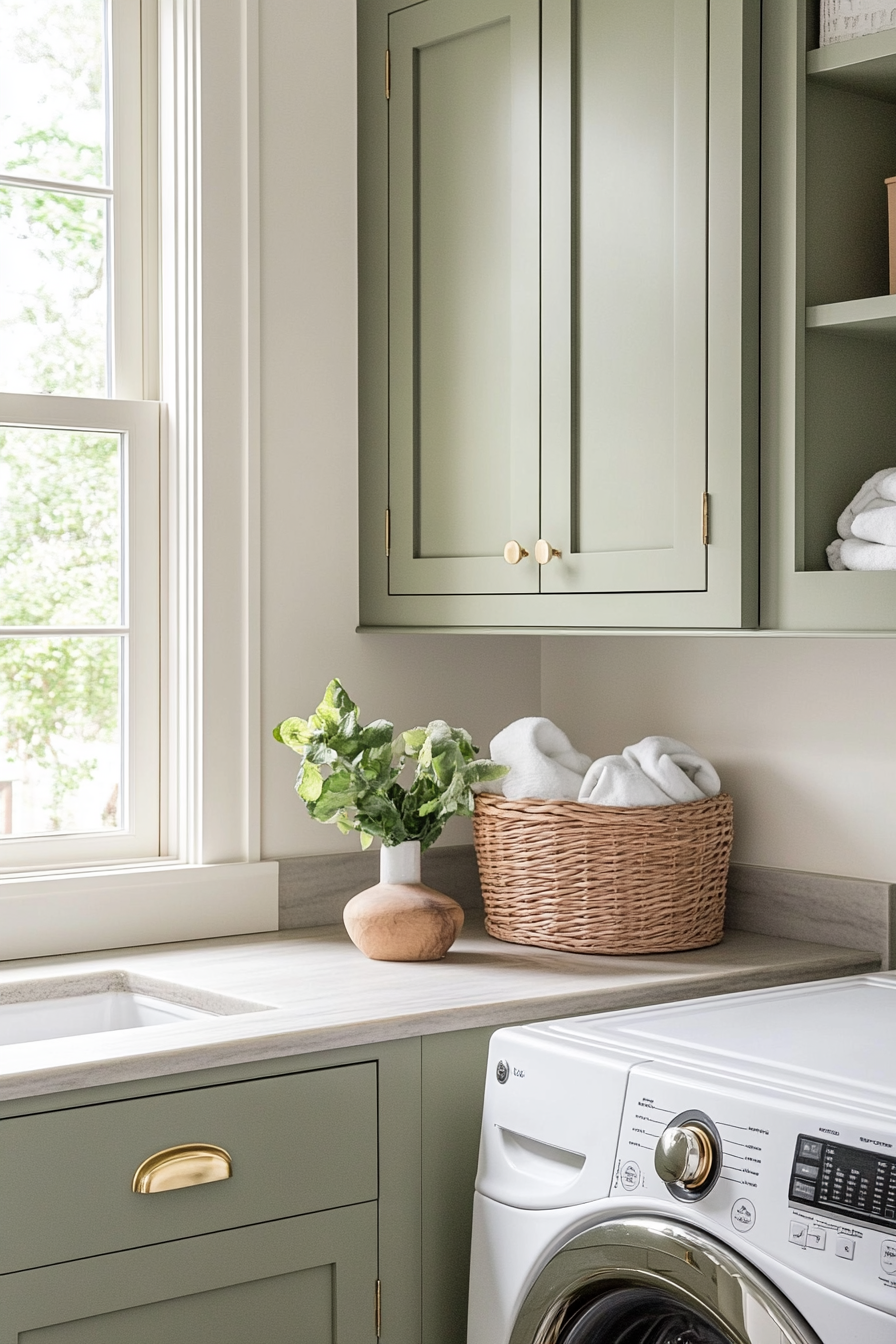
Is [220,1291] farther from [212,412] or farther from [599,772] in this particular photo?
[212,412]

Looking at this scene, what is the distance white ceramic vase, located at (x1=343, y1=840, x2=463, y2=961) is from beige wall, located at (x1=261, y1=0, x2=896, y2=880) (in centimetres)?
34

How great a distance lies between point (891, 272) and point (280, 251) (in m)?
0.97

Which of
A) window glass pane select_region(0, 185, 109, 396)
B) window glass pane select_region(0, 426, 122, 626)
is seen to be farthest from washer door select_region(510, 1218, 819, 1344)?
window glass pane select_region(0, 185, 109, 396)

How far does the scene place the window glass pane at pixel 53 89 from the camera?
88.6 inches

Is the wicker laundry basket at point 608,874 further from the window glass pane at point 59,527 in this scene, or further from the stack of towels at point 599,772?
the window glass pane at point 59,527

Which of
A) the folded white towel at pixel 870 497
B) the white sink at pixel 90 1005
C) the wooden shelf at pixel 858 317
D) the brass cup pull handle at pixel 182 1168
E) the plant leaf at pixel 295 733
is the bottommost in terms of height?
the brass cup pull handle at pixel 182 1168

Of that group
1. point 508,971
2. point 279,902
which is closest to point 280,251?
point 279,902

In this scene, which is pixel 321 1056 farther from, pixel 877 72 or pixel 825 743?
pixel 877 72

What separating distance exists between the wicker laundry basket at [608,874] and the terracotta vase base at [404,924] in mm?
150

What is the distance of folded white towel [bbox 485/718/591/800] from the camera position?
222 cm

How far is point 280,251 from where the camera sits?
238 cm

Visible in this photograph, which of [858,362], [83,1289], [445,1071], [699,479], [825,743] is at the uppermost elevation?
[858,362]

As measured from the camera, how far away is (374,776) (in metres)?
2.08

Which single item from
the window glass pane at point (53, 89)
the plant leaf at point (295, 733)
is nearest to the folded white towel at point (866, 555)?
the plant leaf at point (295, 733)
